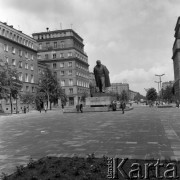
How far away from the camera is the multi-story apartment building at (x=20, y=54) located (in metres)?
57.6

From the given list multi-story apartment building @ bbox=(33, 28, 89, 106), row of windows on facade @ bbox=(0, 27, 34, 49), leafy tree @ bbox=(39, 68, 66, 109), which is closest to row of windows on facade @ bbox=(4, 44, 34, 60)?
row of windows on facade @ bbox=(0, 27, 34, 49)

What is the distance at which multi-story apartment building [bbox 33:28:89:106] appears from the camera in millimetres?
90312

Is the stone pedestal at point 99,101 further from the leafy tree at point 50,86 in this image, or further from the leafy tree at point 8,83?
the leafy tree at point 50,86

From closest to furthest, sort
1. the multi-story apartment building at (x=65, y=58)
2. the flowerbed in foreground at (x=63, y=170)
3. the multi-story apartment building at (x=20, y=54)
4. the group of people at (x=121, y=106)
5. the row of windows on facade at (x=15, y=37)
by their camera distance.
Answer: the flowerbed in foreground at (x=63, y=170) < the group of people at (x=121, y=106) < the multi-story apartment building at (x=20, y=54) < the row of windows on facade at (x=15, y=37) < the multi-story apartment building at (x=65, y=58)

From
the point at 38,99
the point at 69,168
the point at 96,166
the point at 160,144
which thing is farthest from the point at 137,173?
the point at 38,99

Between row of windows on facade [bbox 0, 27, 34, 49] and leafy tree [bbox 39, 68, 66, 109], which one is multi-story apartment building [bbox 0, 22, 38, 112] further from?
leafy tree [bbox 39, 68, 66, 109]

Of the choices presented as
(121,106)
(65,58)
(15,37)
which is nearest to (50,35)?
(65,58)

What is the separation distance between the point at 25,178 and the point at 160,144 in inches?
228

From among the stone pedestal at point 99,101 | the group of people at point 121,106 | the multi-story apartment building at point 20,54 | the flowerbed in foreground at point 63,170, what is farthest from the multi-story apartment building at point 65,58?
the flowerbed in foreground at point 63,170

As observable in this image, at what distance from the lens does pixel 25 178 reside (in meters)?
5.50

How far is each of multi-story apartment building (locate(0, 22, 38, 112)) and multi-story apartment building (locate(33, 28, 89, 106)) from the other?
58.9 feet

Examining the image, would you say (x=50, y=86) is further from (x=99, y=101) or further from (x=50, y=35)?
(x=50, y=35)

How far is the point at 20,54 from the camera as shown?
65.2 meters

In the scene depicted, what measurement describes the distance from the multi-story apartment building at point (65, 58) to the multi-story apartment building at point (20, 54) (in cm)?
1794
